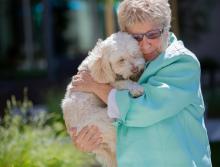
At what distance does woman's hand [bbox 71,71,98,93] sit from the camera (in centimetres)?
360

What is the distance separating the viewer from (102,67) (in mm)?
3484

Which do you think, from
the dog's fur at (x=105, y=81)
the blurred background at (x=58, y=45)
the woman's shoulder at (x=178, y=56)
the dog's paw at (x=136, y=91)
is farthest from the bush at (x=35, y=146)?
the woman's shoulder at (x=178, y=56)

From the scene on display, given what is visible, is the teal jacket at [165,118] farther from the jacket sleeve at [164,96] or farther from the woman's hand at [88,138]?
the woman's hand at [88,138]

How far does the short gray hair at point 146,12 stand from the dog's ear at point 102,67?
0.22 meters

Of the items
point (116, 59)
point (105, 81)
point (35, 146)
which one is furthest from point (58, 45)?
point (116, 59)

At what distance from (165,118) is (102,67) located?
1.50 ft

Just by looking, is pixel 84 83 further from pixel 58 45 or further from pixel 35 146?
pixel 58 45

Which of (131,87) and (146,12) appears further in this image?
(131,87)

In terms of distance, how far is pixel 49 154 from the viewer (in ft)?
20.7

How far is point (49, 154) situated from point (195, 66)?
3247mm

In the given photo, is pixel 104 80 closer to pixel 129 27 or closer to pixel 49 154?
pixel 129 27

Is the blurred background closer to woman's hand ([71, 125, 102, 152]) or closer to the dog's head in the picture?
woman's hand ([71, 125, 102, 152])

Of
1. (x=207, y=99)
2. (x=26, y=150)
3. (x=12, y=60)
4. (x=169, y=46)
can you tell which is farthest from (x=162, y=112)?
(x=12, y=60)

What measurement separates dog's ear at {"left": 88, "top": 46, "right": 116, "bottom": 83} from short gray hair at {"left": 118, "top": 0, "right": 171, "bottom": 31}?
224 millimetres
